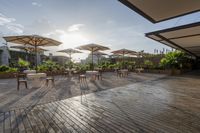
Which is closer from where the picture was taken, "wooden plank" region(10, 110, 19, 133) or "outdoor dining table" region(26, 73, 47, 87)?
"wooden plank" region(10, 110, 19, 133)

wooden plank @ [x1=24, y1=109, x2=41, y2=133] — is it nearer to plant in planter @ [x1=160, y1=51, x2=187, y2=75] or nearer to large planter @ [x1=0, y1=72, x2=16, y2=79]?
large planter @ [x1=0, y1=72, x2=16, y2=79]

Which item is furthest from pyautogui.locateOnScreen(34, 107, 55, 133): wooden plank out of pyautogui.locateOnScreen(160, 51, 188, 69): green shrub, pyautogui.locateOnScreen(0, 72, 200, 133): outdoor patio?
pyautogui.locateOnScreen(160, 51, 188, 69): green shrub

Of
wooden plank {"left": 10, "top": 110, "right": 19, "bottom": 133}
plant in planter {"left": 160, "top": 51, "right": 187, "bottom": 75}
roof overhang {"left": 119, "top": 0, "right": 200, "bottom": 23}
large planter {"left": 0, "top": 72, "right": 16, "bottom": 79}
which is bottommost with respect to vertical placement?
wooden plank {"left": 10, "top": 110, "right": 19, "bottom": 133}

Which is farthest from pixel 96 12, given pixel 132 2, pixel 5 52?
pixel 5 52

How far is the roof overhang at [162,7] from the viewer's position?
158 inches

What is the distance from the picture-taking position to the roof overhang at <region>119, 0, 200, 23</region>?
158 inches

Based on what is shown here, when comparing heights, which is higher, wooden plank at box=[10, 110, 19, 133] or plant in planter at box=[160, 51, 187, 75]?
plant in planter at box=[160, 51, 187, 75]

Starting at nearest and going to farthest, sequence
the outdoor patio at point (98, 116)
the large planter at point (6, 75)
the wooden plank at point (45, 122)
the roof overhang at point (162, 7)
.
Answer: the wooden plank at point (45, 122) → the outdoor patio at point (98, 116) → the roof overhang at point (162, 7) → the large planter at point (6, 75)

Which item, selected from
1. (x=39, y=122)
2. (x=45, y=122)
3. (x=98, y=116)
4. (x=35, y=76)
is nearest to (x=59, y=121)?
(x=45, y=122)

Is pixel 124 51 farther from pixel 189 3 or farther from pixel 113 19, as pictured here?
pixel 189 3

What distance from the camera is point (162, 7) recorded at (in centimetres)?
434

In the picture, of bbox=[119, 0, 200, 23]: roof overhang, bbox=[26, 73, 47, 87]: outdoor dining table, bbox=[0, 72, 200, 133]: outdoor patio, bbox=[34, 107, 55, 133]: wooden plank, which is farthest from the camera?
bbox=[26, 73, 47, 87]: outdoor dining table

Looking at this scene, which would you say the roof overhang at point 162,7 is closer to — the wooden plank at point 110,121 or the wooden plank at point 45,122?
the wooden plank at point 110,121

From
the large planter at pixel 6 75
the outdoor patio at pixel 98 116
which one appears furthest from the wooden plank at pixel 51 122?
the large planter at pixel 6 75
